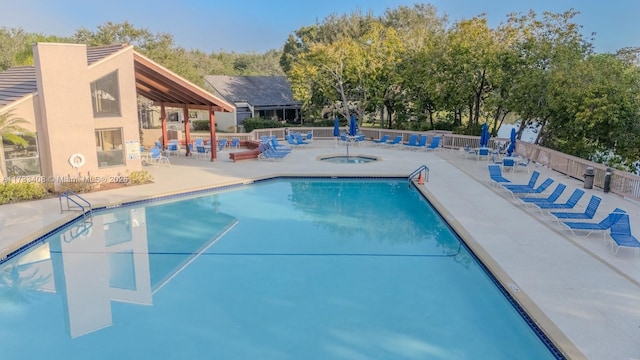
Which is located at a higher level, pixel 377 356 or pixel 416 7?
pixel 416 7

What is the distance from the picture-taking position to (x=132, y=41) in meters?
31.9

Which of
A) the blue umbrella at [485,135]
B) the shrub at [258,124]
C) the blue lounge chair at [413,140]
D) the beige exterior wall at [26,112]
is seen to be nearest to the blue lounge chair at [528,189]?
the blue umbrella at [485,135]

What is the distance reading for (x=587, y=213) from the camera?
10047mm

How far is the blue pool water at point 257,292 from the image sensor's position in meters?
6.30

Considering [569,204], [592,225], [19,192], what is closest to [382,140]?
[569,204]

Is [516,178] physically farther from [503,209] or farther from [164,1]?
[164,1]

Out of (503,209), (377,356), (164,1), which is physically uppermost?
(164,1)

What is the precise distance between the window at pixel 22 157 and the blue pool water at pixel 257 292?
10.7 feet

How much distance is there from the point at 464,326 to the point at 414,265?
2.47 meters

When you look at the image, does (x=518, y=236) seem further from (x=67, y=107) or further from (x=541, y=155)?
(x=67, y=107)

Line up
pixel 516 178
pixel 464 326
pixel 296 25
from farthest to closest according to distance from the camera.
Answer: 1. pixel 296 25
2. pixel 516 178
3. pixel 464 326

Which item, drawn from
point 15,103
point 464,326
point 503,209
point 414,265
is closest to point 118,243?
point 15,103

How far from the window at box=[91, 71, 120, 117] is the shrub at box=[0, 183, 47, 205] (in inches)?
118

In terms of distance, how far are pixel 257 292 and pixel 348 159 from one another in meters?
13.2
